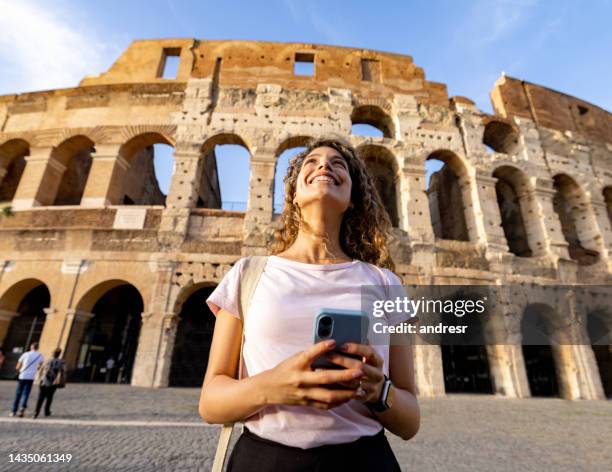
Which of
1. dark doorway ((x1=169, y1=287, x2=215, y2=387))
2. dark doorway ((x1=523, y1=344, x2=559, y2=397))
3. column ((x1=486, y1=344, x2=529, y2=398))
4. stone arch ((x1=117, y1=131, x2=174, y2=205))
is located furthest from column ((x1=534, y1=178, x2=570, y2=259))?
stone arch ((x1=117, y1=131, x2=174, y2=205))

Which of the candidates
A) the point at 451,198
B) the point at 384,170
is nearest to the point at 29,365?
the point at 384,170

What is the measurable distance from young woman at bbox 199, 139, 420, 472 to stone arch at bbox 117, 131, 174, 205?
10.7 meters

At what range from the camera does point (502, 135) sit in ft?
41.1

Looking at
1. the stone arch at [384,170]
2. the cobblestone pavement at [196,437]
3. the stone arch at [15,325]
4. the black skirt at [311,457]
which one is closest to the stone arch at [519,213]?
the stone arch at [384,170]

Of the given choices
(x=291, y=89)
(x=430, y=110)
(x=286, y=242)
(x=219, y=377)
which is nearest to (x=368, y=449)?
(x=219, y=377)

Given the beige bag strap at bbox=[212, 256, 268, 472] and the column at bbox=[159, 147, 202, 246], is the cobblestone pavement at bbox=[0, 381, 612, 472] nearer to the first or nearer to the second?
the beige bag strap at bbox=[212, 256, 268, 472]

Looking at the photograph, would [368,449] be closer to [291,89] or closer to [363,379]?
[363,379]

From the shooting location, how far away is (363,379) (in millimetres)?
753

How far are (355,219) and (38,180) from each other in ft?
39.6

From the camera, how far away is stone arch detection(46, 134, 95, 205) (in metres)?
10.3

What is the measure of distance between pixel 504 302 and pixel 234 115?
1012cm

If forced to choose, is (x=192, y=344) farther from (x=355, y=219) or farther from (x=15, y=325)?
(x=355, y=219)

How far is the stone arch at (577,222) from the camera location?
36.8 feet

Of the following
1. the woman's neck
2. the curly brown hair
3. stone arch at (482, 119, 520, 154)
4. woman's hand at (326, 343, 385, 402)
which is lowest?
woman's hand at (326, 343, 385, 402)
